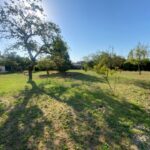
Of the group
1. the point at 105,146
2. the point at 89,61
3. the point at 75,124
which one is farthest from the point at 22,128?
the point at 89,61

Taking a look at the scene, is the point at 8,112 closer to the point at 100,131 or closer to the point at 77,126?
the point at 77,126

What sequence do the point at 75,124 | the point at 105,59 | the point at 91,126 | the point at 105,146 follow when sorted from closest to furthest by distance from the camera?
the point at 105,146
the point at 91,126
the point at 75,124
the point at 105,59

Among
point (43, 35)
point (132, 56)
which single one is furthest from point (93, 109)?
point (132, 56)

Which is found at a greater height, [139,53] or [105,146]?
[139,53]

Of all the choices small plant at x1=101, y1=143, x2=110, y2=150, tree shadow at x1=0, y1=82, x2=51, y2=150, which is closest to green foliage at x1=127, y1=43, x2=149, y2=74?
tree shadow at x1=0, y1=82, x2=51, y2=150

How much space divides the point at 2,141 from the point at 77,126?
2.08 m

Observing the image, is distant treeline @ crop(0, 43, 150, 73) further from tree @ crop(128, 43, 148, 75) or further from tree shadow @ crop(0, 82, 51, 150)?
tree shadow @ crop(0, 82, 51, 150)

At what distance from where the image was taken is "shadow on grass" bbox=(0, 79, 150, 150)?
4.57 m

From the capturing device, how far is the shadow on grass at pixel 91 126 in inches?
180

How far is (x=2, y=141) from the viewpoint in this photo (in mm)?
4855

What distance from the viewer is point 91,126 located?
548cm

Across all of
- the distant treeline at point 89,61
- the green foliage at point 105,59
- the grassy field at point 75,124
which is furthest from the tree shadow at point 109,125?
the green foliage at point 105,59

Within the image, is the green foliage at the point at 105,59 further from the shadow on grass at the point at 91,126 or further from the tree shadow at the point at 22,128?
the tree shadow at the point at 22,128

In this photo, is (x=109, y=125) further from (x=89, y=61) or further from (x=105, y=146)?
(x=89, y=61)
